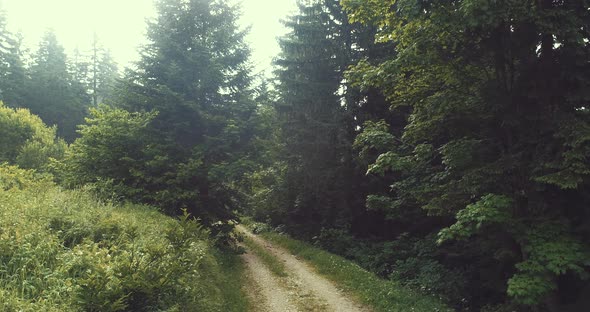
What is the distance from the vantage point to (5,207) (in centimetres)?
775

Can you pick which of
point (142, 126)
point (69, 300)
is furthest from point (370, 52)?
point (69, 300)

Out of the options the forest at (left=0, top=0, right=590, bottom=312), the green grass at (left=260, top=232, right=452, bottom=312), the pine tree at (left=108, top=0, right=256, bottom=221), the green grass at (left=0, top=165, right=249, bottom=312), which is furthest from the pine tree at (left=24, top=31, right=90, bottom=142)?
the green grass at (left=260, top=232, right=452, bottom=312)

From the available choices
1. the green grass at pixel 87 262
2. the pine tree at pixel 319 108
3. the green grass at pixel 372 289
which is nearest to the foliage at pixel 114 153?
the green grass at pixel 87 262

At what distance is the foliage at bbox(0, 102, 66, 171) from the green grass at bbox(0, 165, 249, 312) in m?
14.7

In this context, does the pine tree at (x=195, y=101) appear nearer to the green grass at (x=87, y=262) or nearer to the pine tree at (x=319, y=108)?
the pine tree at (x=319, y=108)

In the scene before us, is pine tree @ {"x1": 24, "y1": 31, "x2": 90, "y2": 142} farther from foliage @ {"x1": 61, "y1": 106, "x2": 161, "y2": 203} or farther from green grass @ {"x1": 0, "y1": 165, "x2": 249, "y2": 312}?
green grass @ {"x1": 0, "y1": 165, "x2": 249, "y2": 312}

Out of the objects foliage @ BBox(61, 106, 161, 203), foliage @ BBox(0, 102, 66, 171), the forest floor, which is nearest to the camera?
the forest floor

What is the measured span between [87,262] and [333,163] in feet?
47.4

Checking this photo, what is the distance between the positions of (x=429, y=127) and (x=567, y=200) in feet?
11.6

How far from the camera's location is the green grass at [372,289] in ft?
34.9

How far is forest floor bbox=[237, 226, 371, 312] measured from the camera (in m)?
11.2

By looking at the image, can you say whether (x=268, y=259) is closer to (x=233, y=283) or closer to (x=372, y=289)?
(x=233, y=283)

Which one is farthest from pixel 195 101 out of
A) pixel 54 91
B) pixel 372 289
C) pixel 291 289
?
pixel 54 91

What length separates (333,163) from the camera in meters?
19.3
